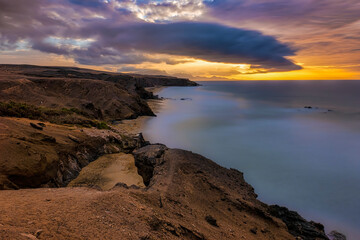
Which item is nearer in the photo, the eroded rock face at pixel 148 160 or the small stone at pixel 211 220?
the small stone at pixel 211 220

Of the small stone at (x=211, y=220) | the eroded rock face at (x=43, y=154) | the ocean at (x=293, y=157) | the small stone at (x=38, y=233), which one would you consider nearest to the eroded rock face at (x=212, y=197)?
the small stone at (x=211, y=220)

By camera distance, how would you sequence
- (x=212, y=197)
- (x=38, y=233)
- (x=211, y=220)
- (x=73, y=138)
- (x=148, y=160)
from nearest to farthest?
(x=38, y=233) → (x=211, y=220) → (x=212, y=197) → (x=148, y=160) → (x=73, y=138)

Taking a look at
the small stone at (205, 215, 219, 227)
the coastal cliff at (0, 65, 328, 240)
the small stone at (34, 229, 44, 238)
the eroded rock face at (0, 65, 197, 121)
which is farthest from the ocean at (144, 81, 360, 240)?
the small stone at (34, 229, 44, 238)

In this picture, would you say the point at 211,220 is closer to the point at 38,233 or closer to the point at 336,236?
the point at 38,233

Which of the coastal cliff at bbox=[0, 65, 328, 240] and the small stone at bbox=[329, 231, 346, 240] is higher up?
the coastal cliff at bbox=[0, 65, 328, 240]

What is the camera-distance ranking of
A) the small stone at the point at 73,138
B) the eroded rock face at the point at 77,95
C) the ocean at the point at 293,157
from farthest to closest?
the eroded rock face at the point at 77,95 < the small stone at the point at 73,138 < the ocean at the point at 293,157

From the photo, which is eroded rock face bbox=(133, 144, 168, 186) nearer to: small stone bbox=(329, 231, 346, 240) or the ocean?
the ocean

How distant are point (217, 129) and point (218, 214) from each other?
24213 mm

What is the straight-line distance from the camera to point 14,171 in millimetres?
7883

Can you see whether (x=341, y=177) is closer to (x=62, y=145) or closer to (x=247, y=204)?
A: (x=247, y=204)

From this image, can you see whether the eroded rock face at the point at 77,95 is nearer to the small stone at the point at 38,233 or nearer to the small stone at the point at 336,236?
the small stone at the point at 38,233

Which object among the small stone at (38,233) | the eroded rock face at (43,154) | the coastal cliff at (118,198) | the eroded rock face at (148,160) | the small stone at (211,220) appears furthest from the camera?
the eroded rock face at (148,160)

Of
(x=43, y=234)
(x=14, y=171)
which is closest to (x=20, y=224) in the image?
(x=43, y=234)

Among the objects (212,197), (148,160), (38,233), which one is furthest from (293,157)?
(38,233)
